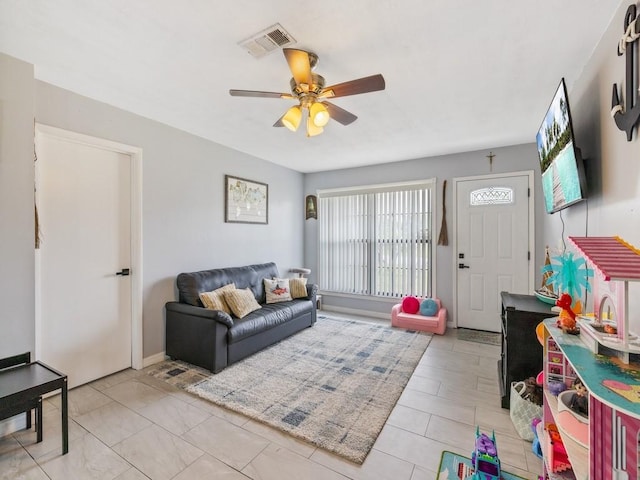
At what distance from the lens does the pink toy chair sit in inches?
154

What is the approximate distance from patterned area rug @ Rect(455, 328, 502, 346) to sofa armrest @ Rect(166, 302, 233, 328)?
2.96 meters

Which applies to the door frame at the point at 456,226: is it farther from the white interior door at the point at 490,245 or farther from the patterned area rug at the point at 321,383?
the patterned area rug at the point at 321,383

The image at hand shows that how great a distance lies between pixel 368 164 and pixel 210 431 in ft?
13.8

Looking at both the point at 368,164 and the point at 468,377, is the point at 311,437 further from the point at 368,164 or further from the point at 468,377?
the point at 368,164

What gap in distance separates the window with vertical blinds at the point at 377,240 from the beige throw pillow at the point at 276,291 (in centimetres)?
147

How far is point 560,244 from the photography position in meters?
2.75

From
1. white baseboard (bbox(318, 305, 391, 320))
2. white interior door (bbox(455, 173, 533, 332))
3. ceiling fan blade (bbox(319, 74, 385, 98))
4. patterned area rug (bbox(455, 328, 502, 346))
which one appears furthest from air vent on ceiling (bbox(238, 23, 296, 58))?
white baseboard (bbox(318, 305, 391, 320))

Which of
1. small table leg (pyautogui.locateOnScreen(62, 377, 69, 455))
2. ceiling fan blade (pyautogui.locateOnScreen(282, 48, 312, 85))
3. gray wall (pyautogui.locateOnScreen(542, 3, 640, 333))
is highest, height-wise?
ceiling fan blade (pyautogui.locateOnScreen(282, 48, 312, 85))

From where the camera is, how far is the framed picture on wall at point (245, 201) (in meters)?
3.95

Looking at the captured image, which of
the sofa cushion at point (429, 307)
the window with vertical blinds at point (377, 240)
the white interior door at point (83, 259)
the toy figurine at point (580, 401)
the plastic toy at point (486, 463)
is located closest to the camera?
the toy figurine at point (580, 401)

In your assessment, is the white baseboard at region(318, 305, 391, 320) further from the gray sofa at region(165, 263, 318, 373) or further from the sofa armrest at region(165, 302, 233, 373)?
the sofa armrest at region(165, 302, 233, 373)

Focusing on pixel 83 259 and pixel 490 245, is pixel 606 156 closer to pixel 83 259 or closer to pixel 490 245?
pixel 490 245

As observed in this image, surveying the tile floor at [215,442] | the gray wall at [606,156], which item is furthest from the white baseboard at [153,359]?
the gray wall at [606,156]

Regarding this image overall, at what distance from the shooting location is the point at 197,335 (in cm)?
286
